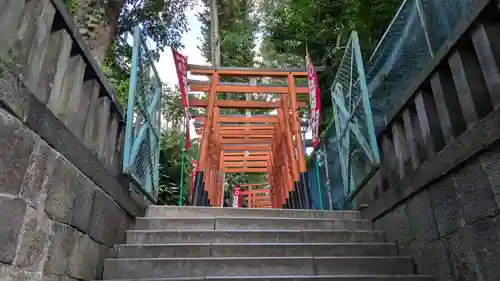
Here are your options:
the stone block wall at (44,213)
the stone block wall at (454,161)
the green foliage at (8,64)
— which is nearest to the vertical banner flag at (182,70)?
the stone block wall at (44,213)

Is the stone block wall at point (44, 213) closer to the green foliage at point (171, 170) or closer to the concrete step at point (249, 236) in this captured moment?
the concrete step at point (249, 236)

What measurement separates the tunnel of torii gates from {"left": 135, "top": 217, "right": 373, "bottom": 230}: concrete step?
274 centimetres

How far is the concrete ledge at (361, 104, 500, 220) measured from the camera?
193cm

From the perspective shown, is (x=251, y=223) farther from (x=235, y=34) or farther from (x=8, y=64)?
(x=235, y=34)

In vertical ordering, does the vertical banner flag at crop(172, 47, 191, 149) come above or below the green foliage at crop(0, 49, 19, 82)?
above

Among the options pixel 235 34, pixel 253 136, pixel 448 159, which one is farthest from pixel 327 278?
pixel 235 34

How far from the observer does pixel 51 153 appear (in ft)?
6.63

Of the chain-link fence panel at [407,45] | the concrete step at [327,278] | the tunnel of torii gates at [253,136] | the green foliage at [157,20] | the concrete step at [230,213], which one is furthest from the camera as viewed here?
the green foliage at [157,20]

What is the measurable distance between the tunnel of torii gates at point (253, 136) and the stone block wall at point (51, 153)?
389 cm

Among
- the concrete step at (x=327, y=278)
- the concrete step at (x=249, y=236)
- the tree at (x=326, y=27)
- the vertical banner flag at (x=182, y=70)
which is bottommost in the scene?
the concrete step at (x=327, y=278)

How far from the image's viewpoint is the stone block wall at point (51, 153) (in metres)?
1.66

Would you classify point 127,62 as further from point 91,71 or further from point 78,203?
point 78,203

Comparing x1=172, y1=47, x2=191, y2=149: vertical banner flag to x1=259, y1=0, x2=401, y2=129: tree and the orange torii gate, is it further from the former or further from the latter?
the orange torii gate

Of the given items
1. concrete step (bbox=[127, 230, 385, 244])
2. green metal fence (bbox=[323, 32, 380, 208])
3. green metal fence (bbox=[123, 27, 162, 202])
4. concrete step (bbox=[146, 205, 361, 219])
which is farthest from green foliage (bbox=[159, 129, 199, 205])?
concrete step (bbox=[127, 230, 385, 244])
